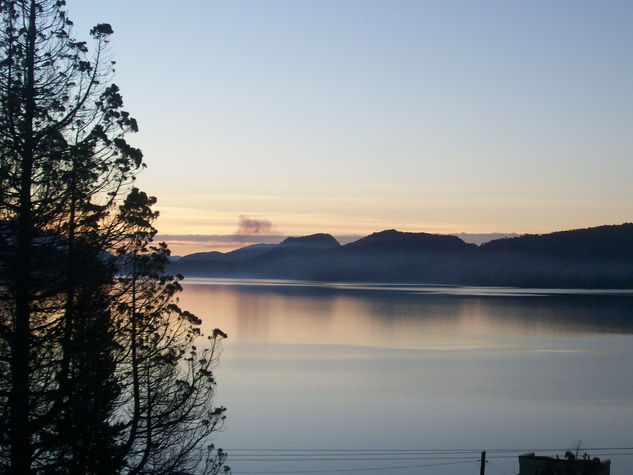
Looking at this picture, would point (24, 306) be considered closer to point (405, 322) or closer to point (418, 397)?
point (418, 397)

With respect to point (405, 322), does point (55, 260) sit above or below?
above

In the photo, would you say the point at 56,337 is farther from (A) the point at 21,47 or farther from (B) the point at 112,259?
(A) the point at 21,47

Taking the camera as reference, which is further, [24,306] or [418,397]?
[418,397]

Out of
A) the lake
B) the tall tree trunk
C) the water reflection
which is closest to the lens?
the tall tree trunk

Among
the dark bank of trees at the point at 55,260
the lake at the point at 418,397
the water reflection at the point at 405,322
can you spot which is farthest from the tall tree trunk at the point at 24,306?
the water reflection at the point at 405,322

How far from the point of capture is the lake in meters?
23.9

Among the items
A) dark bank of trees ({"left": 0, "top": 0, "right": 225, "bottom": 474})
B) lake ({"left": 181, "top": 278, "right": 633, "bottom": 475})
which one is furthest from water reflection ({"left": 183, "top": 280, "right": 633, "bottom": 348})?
dark bank of trees ({"left": 0, "top": 0, "right": 225, "bottom": 474})

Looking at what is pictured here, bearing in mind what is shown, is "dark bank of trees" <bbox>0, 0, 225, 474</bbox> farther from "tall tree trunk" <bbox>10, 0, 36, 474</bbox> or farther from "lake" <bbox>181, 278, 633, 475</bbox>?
"lake" <bbox>181, 278, 633, 475</bbox>

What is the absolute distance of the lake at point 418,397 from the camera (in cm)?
2392

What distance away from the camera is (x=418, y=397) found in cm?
3369

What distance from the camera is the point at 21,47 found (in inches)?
353

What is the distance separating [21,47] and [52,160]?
1518mm

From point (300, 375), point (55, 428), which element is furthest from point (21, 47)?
point (300, 375)

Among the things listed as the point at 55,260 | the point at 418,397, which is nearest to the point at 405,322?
the point at 418,397
